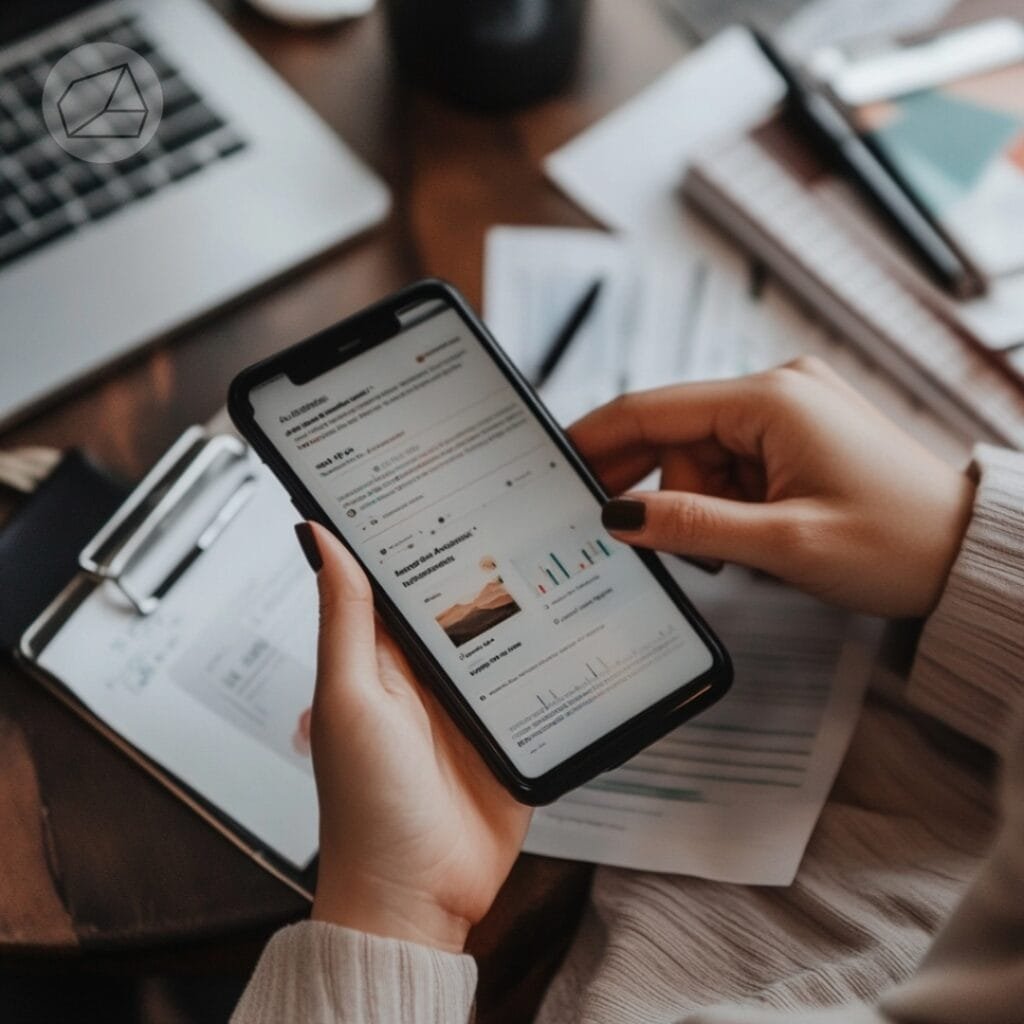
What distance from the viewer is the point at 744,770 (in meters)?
0.59

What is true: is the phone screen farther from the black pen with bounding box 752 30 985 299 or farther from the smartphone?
the black pen with bounding box 752 30 985 299

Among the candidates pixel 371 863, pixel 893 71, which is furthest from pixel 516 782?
pixel 893 71

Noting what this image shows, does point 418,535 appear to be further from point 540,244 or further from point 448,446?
Answer: point 540,244

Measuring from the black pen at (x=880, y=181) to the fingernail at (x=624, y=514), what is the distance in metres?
0.32

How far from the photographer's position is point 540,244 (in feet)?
2.42

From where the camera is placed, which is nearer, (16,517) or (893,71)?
(16,517)

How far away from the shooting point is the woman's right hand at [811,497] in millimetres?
546

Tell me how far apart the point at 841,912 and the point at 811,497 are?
0.21m

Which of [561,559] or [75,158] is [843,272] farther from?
[75,158]

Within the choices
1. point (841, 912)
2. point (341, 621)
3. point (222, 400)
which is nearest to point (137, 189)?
point (222, 400)

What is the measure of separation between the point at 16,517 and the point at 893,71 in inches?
25.8

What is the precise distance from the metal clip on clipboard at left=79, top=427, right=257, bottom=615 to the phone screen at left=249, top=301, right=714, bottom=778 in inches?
3.5

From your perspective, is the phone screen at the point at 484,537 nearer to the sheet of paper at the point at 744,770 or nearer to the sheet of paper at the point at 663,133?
the sheet of paper at the point at 744,770

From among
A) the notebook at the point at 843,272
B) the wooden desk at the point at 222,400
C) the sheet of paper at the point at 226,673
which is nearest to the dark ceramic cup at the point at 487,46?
the wooden desk at the point at 222,400
